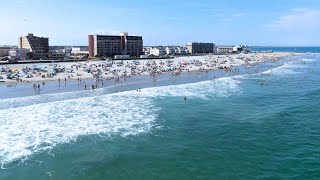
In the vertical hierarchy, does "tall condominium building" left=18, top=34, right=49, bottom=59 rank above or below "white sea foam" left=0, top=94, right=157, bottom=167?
above

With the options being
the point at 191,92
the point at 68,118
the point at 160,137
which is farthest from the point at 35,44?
the point at 160,137

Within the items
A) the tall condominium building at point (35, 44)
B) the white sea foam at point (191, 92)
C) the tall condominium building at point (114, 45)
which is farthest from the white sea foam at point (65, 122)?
the tall condominium building at point (114, 45)

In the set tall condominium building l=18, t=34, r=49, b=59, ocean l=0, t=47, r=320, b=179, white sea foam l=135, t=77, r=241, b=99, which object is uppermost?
tall condominium building l=18, t=34, r=49, b=59

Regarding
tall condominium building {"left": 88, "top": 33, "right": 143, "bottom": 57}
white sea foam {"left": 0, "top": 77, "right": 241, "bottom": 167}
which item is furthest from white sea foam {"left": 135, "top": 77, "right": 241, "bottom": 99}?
tall condominium building {"left": 88, "top": 33, "right": 143, "bottom": 57}

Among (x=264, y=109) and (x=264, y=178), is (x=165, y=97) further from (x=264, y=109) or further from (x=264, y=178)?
(x=264, y=178)

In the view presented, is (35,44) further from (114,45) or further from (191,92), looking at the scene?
(191,92)

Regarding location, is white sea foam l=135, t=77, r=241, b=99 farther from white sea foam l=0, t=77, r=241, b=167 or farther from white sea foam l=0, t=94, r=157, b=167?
white sea foam l=0, t=94, r=157, b=167

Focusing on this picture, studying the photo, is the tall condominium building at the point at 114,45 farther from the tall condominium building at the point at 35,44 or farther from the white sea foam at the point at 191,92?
the white sea foam at the point at 191,92
